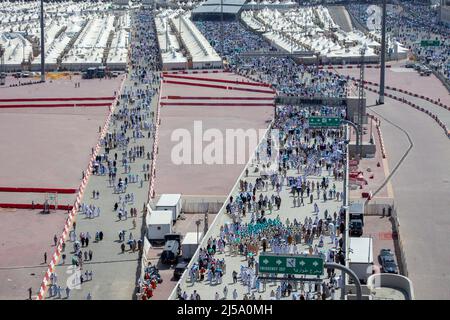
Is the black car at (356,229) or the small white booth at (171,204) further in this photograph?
the small white booth at (171,204)

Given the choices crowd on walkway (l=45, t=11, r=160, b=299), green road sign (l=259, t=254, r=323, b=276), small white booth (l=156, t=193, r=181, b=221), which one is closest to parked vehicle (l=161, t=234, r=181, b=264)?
crowd on walkway (l=45, t=11, r=160, b=299)

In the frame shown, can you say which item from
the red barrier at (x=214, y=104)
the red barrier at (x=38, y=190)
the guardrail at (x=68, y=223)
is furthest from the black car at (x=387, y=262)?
the red barrier at (x=214, y=104)

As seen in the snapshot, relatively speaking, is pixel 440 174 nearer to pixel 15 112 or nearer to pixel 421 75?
pixel 15 112

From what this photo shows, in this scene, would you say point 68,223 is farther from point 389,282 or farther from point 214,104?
point 214,104

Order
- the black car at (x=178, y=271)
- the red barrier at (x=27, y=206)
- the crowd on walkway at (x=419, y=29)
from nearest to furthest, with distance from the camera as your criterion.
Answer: the black car at (x=178, y=271)
the red barrier at (x=27, y=206)
the crowd on walkway at (x=419, y=29)

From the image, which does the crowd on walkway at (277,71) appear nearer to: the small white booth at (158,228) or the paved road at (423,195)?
the paved road at (423,195)

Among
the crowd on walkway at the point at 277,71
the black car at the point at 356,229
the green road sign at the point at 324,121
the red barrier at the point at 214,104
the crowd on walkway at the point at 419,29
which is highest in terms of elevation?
the crowd on walkway at the point at 419,29
